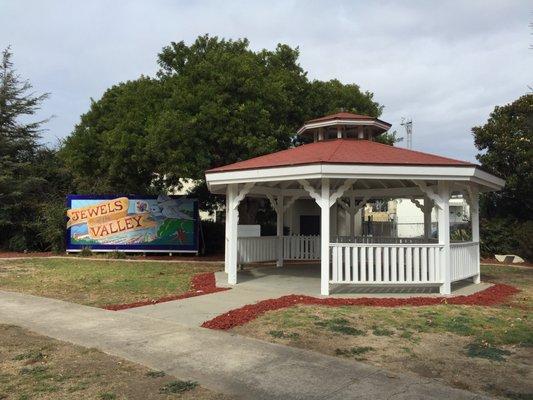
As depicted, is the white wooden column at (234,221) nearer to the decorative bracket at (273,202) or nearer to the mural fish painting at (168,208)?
the decorative bracket at (273,202)

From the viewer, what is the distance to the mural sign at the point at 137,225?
22469 millimetres

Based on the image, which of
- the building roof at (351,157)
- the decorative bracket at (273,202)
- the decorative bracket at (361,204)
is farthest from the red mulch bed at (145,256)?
the building roof at (351,157)

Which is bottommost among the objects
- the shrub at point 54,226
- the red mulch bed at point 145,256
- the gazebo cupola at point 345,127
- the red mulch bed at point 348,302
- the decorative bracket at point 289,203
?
the red mulch bed at point 348,302

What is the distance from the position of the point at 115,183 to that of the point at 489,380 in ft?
67.9

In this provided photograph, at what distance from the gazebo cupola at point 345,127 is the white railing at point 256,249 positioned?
11.6 feet

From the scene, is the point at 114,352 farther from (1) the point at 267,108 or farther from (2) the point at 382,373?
(1) the point at 267,108

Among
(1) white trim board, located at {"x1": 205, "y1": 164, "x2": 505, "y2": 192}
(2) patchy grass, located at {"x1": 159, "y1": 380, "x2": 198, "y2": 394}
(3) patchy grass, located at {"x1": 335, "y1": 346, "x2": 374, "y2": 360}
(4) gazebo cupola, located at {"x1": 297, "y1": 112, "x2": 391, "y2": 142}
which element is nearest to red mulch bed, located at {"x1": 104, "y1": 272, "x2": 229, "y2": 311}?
(1) white trim board, located at {"x1": 205, "y1": 164, "x2": 505, "y2": 192}

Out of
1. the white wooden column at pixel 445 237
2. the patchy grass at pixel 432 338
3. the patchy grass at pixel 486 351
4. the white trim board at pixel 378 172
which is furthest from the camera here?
the white wooden column at pixel 445 237

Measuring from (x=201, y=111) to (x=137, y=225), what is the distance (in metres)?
7.39

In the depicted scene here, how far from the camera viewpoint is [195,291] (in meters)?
11.8

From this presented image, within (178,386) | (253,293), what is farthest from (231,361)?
(253,293)

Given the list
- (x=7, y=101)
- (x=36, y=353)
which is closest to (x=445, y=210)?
(x=36, y=353)

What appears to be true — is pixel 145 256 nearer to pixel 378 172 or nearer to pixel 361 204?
pixel 361 204

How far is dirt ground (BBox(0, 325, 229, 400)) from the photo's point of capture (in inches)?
193
